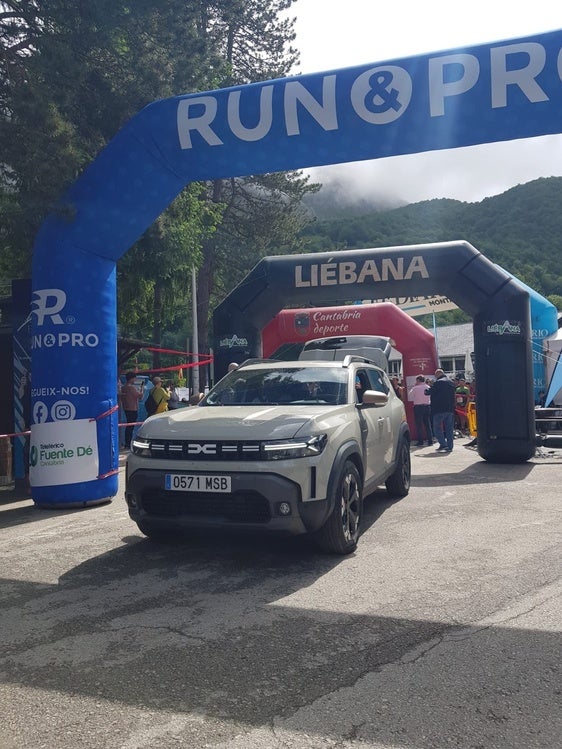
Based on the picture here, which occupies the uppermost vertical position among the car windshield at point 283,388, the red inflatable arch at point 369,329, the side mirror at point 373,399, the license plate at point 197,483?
the red inflatable arch at point 369,329

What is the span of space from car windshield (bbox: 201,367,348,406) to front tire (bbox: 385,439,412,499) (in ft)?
6.31

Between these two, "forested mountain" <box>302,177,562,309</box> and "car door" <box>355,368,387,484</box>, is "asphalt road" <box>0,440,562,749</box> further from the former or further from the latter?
"forested mountain" <box>302,177,562,309</box>

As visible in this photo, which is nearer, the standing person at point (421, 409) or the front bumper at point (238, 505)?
the front bumper at point (238, 505)

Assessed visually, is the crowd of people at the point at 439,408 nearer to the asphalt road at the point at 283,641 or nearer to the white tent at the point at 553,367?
the white tent at the point at 553,367

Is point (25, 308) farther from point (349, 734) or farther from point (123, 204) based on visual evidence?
point (349, 734)

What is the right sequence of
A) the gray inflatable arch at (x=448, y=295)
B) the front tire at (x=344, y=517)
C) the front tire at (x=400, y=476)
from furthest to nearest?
the gray inflatable arch at (x=448, y=295) → the front tire at (x=400, y=476) → the front tire at (x=344, y=517)

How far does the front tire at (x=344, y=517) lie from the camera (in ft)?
18.3

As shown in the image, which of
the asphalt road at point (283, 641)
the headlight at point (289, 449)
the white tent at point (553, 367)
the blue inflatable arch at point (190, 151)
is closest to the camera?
the asphalt road at point (283, 641)

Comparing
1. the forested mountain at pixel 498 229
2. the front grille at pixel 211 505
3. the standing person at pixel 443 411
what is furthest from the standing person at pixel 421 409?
the forested mountain at pixel 498 229

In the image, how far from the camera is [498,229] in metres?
68.1

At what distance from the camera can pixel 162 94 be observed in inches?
464

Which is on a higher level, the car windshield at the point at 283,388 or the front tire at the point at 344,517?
the car windshield at the point at 283,388

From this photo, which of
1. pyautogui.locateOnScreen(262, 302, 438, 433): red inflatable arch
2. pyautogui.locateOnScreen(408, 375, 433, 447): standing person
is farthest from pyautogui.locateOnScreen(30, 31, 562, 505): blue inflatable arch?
pyautogui.locateOnScreen(262, 302, 438, 433): red inflatable arch

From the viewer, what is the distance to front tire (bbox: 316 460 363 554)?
558 cm
